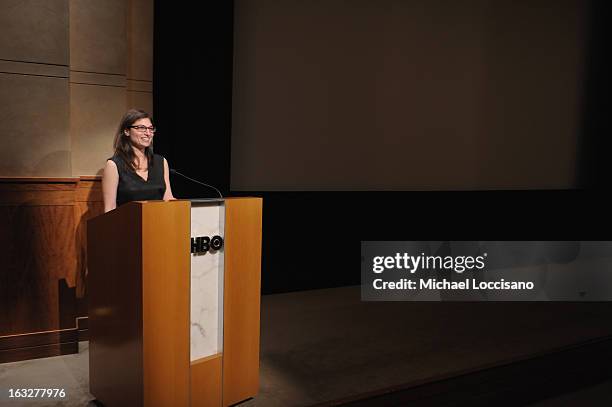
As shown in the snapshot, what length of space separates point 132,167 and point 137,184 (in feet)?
0.27

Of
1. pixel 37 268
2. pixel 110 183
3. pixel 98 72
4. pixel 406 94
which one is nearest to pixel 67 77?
pixel 98 72

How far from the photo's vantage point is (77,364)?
8.13 feet

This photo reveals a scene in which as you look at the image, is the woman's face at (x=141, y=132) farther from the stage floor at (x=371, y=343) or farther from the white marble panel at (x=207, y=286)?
the stage floor at (x=371, y=343)

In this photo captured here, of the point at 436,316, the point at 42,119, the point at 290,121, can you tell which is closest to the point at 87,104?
the point at 42,119

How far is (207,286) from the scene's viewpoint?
6.05 feet

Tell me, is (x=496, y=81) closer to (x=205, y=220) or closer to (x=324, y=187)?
(x=324, y=187)

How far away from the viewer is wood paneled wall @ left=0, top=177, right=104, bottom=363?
248 cm

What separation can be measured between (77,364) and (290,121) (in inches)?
80.9

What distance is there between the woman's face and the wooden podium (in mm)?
528

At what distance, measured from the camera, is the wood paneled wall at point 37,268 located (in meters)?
2.48

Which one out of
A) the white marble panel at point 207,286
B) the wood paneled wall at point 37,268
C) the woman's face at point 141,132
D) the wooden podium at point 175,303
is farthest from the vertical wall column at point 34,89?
the white marble panel at point 207,286

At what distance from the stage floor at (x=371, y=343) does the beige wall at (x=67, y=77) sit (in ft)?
3.31

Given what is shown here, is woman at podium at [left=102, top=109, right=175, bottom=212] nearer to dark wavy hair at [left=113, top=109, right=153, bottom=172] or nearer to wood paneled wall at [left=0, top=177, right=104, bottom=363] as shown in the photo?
dark wavy hair at [left=113, top=109, right=153, bottom=172]

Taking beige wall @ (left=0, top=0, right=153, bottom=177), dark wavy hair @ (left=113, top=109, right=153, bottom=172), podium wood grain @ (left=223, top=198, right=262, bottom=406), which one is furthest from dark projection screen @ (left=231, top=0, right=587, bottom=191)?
podium wood grain @ (left=223, top=198, right=262, bottom=406)
